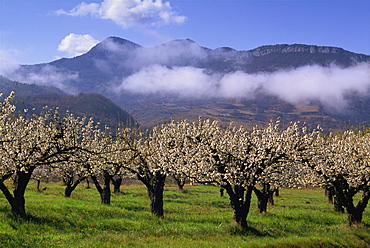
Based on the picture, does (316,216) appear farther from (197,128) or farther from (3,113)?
(3,113)

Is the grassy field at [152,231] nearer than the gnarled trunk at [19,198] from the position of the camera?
Yes

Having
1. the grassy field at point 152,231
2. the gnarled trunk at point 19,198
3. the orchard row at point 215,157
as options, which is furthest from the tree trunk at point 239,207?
the gnarled trunk at point 19,198

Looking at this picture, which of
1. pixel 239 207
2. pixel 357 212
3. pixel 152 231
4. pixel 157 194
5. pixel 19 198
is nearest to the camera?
pixel 152 231

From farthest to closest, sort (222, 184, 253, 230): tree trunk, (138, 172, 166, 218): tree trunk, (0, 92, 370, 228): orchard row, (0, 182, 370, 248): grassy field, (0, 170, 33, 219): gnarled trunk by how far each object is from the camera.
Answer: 1. (138, 172, 166, 218): tree trunk
2. (222, 184, 253, 230): tree trunk
3. (0, 170, 33, 219): gnarled trunk
4. (0, 92, 370, 228): orchard row
5. (0, 182, 370, 248): grassy field

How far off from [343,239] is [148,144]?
2196 centimetres

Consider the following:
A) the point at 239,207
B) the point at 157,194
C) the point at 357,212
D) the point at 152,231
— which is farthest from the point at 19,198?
the point at 357,212

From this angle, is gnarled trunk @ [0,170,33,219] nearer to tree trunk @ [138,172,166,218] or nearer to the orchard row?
the orchard row

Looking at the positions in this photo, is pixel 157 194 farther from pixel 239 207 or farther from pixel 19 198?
pixel 19 198

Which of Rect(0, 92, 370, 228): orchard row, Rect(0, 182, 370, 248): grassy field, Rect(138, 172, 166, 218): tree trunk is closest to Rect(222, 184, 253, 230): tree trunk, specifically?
Rect(0, 92, 370, 228): orchard row

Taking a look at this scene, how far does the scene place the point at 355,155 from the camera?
1227 inches

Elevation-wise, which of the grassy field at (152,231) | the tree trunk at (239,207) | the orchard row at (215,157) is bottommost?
the grassy field at (152,231)

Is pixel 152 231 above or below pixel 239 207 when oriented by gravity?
below

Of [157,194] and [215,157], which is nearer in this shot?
[215,157]

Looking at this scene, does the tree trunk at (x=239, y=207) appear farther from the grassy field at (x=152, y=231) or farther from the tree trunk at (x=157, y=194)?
the tree trunk at (x=157, y=194)
